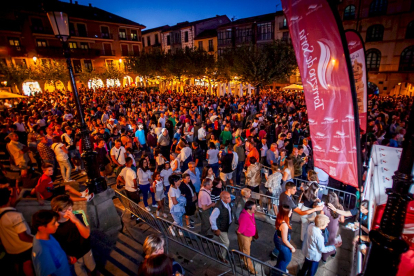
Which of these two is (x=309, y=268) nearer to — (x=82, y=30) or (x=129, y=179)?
(x=129, y=179)

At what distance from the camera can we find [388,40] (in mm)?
26875

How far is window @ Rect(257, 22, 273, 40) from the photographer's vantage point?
35125 mm

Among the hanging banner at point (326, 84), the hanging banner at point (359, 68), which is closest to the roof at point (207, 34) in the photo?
the hanging banner at point (359, 68)

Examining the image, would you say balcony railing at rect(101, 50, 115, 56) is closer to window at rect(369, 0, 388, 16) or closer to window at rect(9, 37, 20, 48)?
window at rect(9, 37, 20, 48)

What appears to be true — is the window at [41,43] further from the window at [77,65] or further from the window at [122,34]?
the window at [122,34]

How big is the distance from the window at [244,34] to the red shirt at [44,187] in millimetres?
37711

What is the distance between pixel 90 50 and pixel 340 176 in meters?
44.1

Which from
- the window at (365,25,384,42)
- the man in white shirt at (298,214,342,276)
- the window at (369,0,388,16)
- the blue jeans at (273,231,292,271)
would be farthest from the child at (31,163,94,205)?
the window at (369,0,388,16)

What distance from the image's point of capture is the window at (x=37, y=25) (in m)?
32.3

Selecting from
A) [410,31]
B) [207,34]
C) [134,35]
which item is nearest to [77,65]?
[134,35]

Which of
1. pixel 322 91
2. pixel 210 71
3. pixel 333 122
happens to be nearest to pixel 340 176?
pixel 333 122

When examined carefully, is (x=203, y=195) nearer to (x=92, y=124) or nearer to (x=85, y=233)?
(x=85, y=233)

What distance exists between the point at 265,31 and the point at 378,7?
14770 millimetres

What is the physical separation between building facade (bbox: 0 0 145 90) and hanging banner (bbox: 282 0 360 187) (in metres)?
30.6
